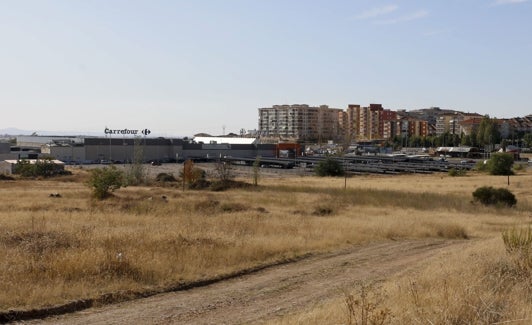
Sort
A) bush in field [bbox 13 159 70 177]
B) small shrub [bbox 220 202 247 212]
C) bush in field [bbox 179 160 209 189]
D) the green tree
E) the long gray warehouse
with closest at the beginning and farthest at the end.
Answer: small shrub [bbox 220 202 247 212]
bush in field [bbox 179 160 209 189]
bush in field [bbox 13 159 70 177]
the green tree
the long gray warehouse

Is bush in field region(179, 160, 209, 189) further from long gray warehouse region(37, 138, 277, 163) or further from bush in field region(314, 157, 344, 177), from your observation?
long gray warehouse region(37, 138, 277, 163)

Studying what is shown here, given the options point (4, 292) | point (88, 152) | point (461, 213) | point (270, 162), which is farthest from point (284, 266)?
point (88, 152)

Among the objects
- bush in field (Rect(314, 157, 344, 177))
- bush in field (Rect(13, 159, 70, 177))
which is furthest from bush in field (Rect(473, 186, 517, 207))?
bush in field (Rect(13, 159, 70, 177))

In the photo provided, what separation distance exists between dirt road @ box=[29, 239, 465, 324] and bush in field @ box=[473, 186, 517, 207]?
27221 millimetres

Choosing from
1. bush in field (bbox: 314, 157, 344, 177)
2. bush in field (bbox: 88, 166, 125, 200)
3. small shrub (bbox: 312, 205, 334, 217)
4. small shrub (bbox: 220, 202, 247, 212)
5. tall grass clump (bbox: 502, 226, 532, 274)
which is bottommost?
bush in field (bbox: 314, 157, 344, 177)

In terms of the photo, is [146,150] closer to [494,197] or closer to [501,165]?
[501,165]

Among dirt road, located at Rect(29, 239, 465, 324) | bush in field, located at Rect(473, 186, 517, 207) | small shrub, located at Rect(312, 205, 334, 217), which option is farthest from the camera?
bush in field, located at Rect(473, 186, 517, 207)

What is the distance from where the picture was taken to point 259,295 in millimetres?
12609

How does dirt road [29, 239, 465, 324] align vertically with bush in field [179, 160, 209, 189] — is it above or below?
above

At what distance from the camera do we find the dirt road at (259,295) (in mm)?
10578

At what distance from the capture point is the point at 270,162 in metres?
140

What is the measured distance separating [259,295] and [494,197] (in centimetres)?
3525

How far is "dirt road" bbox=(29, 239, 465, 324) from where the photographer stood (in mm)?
10578

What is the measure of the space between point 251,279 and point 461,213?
26335 mm
